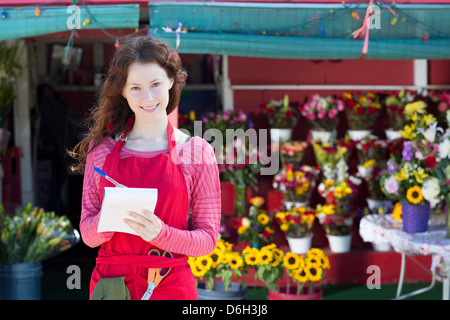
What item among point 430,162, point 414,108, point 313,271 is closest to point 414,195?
point 430,162

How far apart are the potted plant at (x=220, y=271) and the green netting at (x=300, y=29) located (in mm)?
1427

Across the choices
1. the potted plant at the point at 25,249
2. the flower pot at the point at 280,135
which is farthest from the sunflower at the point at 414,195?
the potted plant at the point at 25,249

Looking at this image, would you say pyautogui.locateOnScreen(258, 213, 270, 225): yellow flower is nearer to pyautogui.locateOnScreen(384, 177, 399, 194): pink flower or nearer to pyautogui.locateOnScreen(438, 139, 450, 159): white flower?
pyautogui.locateOnScreen(384, 177, 399, 194): pink flower

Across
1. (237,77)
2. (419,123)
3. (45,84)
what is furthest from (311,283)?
(45,84)

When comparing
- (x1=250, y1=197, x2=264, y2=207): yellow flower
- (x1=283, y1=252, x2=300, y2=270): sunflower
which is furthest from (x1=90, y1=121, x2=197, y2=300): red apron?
(x1=250, y1=197, x2=264, y2=207): yellow flower

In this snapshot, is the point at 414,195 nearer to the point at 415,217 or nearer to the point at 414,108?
the point at 415,217

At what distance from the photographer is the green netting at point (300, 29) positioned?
4.61 meters

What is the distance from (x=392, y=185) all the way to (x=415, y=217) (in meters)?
0.27

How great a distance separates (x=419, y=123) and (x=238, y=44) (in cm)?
149

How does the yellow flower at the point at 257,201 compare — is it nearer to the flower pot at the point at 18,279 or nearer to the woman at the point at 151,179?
the flower pot at the point at 18,279

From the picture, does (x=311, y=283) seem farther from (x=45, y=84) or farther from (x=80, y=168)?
(x=45, y=84)

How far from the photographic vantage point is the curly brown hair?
230 centimetres

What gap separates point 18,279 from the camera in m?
5.11

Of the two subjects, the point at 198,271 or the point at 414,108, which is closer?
the point at 198,271
